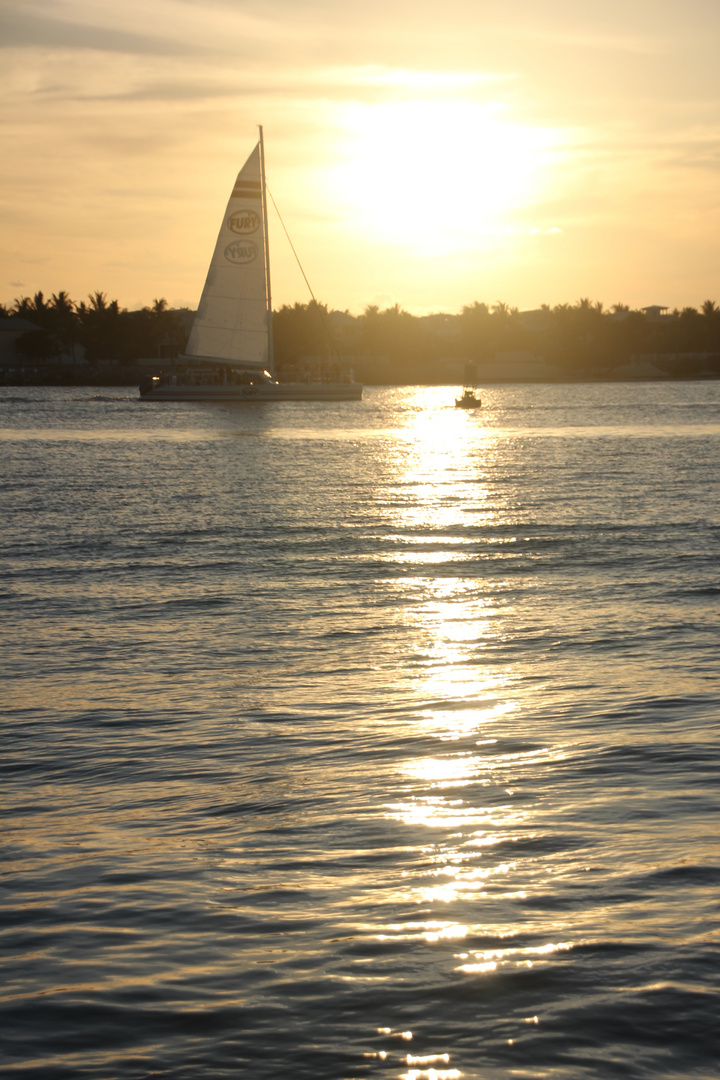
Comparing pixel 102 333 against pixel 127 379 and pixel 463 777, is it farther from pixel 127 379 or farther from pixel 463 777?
pixel 463 777

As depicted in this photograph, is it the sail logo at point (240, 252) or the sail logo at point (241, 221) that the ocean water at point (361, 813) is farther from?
the sail logo at point (241, 221)

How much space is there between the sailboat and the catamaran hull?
0.10 m

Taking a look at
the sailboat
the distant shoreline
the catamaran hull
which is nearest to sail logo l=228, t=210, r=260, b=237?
the sailboat

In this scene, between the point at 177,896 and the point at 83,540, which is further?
the point at 83,540

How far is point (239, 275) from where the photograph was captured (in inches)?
3157

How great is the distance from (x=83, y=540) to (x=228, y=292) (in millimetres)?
61973

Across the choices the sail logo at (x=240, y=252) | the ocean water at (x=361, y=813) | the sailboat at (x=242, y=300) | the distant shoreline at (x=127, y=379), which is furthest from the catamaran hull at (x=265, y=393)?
the distant shoreline at (x=127, y=379)

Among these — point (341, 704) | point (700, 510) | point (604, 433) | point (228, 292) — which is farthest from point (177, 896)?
point (228, 292)

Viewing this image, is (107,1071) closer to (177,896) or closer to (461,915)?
(177,896)

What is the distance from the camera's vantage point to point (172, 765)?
27.1ft

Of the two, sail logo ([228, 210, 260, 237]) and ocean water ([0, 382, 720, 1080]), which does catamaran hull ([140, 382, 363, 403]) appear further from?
ocean water ([0, 382, 720, 1080])

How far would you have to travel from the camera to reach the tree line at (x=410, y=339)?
165 m

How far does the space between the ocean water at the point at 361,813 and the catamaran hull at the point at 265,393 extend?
6519 cm

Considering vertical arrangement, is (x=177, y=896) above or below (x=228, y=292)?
below
